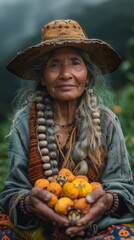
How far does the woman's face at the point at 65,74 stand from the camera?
4363mm

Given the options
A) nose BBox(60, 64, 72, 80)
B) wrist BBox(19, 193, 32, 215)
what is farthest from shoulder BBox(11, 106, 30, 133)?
wrist BBox(19, 193, 32, 215)

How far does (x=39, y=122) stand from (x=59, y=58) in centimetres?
48

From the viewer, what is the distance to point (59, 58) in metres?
4.38

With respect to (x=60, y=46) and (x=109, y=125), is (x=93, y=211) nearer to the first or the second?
(x=109, y=125)

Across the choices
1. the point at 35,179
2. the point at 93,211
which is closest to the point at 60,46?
the point at 35,179

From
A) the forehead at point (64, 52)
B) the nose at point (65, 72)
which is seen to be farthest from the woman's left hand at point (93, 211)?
the forehead at point (64, 52)

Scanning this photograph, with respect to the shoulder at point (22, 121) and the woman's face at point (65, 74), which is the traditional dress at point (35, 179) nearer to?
the shoulder at point (22, 121)

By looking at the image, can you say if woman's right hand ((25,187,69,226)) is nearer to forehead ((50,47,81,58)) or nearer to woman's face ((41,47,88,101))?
woman's face ((41,47,88,101))

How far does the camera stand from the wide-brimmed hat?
431 centimetres

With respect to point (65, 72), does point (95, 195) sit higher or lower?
lower

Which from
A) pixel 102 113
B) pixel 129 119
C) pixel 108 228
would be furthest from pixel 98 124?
pixel 129 119

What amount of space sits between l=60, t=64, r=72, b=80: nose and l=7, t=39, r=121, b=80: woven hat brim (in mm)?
152

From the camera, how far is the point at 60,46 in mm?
4340

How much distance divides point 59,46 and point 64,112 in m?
0.52
